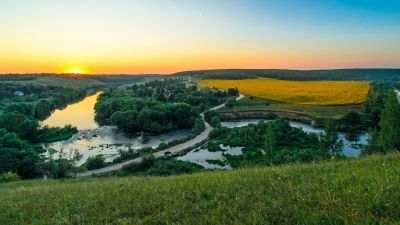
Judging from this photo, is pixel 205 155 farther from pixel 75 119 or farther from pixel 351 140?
pixel 75 119

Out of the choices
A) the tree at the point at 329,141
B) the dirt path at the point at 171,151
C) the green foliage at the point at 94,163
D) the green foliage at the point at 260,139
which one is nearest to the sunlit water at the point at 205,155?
the green foliage at the point at 260,139

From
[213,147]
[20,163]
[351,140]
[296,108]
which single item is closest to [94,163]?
[20,163]

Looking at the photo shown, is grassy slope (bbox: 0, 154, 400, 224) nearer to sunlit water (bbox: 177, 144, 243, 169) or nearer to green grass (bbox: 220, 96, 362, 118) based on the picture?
sunlit water (bbox: 177, 144, 243, 169)

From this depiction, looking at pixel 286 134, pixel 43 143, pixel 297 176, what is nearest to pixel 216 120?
pixel 286 134

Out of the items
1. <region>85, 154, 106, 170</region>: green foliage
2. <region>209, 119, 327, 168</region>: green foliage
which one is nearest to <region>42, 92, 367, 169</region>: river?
<region>209, 119, 327, 168</region>: green foliage

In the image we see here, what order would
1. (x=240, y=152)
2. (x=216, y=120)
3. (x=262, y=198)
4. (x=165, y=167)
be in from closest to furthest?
(x=262, y=198) → (x=165, y=167) → (x=240, y=152) → (x=216, y=120)

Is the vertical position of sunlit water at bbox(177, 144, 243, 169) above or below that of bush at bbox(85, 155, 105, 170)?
below

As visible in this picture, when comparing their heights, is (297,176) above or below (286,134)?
above

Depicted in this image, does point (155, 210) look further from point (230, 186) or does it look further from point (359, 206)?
point (359, 206)
